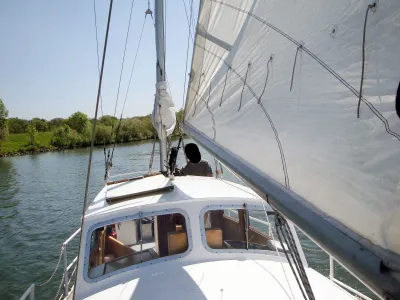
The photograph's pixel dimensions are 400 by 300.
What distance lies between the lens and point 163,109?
18.4 feet

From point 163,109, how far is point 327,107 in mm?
4548

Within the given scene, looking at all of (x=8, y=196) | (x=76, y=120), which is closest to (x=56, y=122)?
(x=76, y=120)

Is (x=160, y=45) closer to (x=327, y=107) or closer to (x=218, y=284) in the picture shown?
(x=218, y=284)

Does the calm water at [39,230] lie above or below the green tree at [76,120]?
below

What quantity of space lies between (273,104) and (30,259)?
433 inches

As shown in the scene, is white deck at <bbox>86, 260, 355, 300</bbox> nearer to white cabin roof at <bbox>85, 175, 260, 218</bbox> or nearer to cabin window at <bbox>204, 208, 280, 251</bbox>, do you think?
cabin window at <bbox>204, 208, 280, 251</bbox>

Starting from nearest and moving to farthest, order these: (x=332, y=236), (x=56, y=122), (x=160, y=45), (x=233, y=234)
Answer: (x=332, y=236) → (x=233, y=234) → (x=160, y=45) → (x=56, y=122)

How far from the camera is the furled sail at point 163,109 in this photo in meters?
5.59

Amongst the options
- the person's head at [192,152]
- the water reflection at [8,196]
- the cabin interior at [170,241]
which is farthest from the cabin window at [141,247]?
the water reflection at [8,196]

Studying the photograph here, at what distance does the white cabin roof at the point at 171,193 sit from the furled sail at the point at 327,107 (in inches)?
79.7

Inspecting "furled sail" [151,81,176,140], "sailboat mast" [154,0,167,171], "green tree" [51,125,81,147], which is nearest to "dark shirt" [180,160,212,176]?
"sailboat mast" [154,0,167,171]

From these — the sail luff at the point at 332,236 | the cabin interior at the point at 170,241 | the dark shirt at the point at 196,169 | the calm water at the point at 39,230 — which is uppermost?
the sail luff at the point at 332,236

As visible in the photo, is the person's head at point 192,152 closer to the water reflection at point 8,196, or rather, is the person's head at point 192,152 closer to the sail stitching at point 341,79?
the sail stitching at point 341,79

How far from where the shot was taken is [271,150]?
1.57 meters
